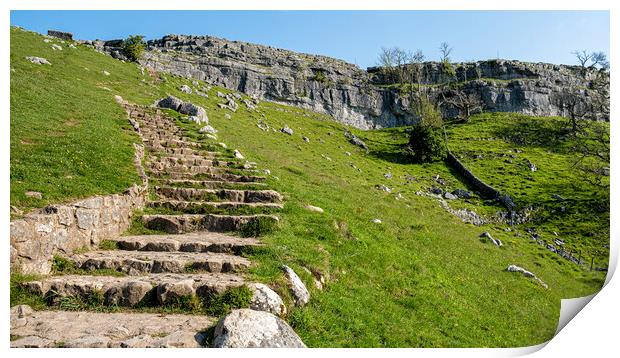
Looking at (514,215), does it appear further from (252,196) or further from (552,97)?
(552,97)

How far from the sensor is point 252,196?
17.7 metres

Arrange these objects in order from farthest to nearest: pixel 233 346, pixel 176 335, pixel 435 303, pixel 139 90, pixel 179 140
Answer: pixel 139 90 < pixel 179 140 < pixel 435 303 < pixel 176 335 < pixel 233 346

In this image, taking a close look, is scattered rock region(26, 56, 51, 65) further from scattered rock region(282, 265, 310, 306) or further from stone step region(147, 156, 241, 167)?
scattered rock region(282, 265, 310, 306)

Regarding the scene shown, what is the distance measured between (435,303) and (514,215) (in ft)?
94.3

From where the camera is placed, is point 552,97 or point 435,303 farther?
point 552,97

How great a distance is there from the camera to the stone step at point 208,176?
63.9 feet

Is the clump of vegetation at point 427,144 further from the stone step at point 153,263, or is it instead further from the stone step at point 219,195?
the stone step at point 153,263

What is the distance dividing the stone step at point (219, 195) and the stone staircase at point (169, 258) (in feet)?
0.15

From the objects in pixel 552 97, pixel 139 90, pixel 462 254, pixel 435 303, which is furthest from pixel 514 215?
pixel 552 97

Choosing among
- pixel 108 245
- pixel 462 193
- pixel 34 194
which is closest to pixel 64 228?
pixel 108 245

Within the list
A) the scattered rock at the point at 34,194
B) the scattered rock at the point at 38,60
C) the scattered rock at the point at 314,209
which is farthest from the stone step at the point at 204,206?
the scattered rock at the point at 38,60

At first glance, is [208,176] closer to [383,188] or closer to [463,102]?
[383,188]

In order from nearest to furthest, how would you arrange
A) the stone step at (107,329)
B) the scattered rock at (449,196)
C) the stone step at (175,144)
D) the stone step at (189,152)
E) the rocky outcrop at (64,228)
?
1. the stone step at (107,329)
2. the rocky outcrop at (64,228)
3. the stone step at (189,152)
4. the stone step at (175,144)
5. the scattered rock at (449,196)

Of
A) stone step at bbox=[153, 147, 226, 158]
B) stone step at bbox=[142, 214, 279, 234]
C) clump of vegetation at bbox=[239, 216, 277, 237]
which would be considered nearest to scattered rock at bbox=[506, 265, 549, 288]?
stone step at bbox=[142, 214, 279, 234]
